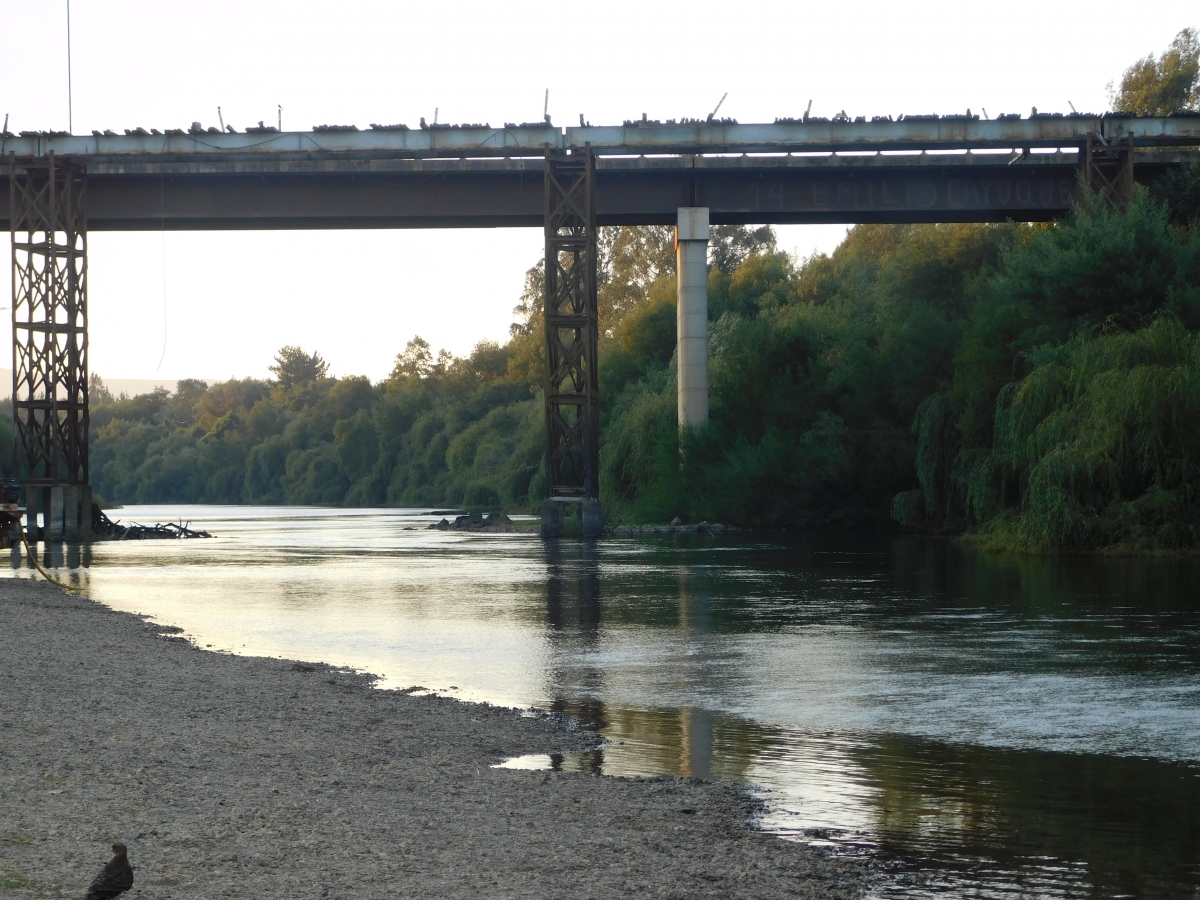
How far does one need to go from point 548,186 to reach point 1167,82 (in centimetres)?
3412

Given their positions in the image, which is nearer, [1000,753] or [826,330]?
[1000,753]

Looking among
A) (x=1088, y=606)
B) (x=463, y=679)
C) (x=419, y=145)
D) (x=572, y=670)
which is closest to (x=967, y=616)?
(x=1088, y=606)

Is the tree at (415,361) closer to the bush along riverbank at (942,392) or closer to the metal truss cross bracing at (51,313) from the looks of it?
the bush along riverbank at (942,392)

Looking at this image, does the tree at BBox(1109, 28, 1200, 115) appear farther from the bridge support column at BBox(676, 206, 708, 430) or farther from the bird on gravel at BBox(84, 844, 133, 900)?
the bird on gravel at BBox(84, 844, 133, 900)

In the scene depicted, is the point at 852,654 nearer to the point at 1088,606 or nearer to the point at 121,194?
the point at 1088,606

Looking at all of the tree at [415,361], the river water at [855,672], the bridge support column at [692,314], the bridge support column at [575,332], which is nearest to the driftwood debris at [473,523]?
the bridge support column at [692,314]

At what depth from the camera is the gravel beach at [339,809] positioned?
6.92m

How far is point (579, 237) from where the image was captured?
43.2 metres

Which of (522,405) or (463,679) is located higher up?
(522,405)

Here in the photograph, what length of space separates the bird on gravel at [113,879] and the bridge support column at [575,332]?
3665cm

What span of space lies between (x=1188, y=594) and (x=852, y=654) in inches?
340

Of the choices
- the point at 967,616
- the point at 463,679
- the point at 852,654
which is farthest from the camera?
the point at 967,616

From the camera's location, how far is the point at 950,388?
41750mm

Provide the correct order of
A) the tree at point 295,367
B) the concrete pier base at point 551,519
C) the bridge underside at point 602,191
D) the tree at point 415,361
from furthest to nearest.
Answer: the tree at point 295,367 → the tree at point 415,361 → the concrete pier base at point 551,519 → the bridge underside at point 602,191
